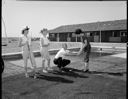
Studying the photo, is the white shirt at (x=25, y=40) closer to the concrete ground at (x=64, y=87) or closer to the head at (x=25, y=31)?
the head at (x=25, y=31)

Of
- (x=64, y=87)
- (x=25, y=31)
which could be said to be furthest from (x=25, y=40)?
(x=64, y=87)

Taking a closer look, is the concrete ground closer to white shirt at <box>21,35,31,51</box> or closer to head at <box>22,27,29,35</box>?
white shirt at <box>21,35,31,51</box>

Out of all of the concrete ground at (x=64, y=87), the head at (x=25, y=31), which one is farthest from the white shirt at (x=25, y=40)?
the concrete ground at (x=64, y=87)

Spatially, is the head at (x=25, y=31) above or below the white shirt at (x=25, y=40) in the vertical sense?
above

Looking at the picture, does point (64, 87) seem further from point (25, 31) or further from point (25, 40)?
point (25, 31)

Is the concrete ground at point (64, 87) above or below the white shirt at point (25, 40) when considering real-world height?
below

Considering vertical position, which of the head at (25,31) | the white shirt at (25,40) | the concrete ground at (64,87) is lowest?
the concrete ground at (64,87)

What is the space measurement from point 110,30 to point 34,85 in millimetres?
29923

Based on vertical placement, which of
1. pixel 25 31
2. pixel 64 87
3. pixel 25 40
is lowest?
pixel 64 87

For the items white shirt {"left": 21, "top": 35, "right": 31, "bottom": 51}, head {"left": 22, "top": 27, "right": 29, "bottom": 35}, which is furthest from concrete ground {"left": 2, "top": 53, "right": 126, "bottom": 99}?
head {"left": 22, "top": 27, "right": 29, "bottom": 35}

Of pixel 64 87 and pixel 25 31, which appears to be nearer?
pixel 64 87

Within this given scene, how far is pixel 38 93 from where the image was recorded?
13.2ft

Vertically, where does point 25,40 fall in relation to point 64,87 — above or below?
above

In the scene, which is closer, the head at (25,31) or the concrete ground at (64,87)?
the concrete ground at (64,87)
